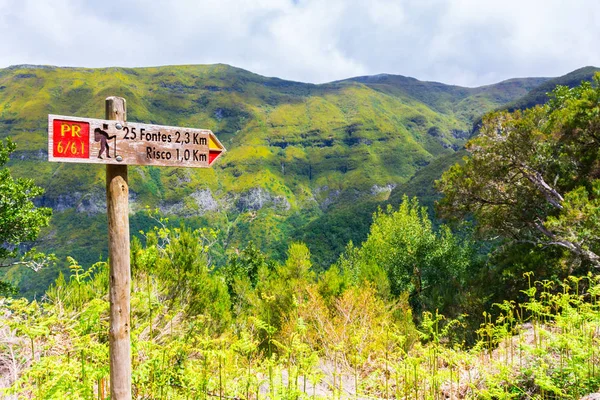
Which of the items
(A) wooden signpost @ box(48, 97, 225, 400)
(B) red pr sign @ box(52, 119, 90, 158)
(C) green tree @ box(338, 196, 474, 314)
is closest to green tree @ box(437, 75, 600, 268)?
(C) green tree @ box(338, 196, 474, 314)

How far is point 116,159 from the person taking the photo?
2.85 meters

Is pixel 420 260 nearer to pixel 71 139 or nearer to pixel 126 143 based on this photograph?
pixel 126 143

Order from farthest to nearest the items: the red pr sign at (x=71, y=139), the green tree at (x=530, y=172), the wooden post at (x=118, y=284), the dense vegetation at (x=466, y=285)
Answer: the green tree at (x=530, y=172) → the dense vegetation at (x=466, y=285) → the wooden post at (x=118, y=284) → the red pr sign at (x=71, y=139)

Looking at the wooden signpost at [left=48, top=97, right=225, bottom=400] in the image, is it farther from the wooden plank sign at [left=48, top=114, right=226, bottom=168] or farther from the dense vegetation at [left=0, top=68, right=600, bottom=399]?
the dense vegetation at [left=0, top=68, right=600, bottom=399]

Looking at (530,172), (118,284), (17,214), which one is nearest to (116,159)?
(118,284)

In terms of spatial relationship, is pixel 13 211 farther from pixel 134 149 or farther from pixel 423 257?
pixel 423 257

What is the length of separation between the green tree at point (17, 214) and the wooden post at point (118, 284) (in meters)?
12.3

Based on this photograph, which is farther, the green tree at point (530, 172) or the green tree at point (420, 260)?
the green tree at point (420, 260)

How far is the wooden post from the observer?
273 centimetres

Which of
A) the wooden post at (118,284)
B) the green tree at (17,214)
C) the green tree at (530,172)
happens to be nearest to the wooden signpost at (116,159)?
the wooden post at (118,284)

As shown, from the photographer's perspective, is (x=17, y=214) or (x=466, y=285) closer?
(x=17, y=214)

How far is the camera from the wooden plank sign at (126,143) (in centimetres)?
261

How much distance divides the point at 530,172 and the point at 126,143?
471 inches

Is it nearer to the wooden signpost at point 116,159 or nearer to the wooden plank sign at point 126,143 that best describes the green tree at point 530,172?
the wooden plank sign at point 126,143
